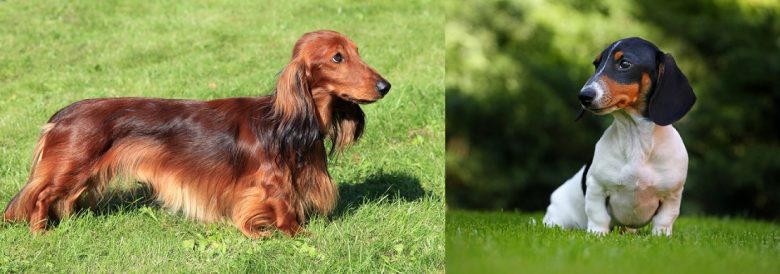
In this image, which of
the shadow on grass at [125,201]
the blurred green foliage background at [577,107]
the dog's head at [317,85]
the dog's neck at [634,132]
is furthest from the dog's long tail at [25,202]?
the blurred green foliage background at [577,107]

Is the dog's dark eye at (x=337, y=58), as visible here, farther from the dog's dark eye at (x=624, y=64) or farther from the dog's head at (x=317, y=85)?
the dog's dark eye at (x=624, y=64)

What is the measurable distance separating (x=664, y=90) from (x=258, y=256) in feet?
5.62

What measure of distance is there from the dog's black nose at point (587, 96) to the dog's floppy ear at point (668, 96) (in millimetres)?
377

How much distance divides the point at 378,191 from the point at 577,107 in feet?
11.2

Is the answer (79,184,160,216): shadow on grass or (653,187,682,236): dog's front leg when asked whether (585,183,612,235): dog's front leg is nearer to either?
(653,187,682,236): dog's front leg

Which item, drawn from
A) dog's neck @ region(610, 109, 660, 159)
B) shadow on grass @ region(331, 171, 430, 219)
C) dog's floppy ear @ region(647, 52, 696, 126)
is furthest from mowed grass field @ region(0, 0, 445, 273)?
dog's floppy ear @ region(647, 52, 696, 126)

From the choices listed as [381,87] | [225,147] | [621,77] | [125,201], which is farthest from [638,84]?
[125,201]

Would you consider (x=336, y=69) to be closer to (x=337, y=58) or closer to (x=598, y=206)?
(x=337, y=58)

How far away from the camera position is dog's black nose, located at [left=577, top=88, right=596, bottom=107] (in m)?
2.92

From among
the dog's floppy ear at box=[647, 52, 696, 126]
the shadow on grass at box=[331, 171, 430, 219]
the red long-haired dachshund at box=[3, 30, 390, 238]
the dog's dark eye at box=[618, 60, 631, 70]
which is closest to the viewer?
the dog's dark eye at box=[618, 60, 631, 70]

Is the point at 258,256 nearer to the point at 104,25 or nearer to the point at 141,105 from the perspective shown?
the point at 141,105

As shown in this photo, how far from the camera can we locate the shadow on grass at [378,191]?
14.0 feet

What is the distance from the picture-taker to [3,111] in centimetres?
543

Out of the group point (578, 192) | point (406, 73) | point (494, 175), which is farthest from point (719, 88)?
point (578, 192)
